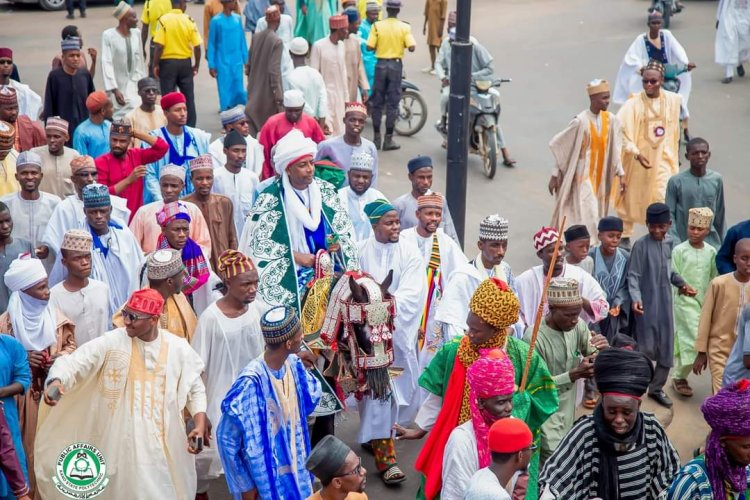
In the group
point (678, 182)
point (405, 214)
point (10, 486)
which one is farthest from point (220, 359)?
point (678, 182)

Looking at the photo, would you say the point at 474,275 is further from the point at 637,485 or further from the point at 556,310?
the point at 637,485

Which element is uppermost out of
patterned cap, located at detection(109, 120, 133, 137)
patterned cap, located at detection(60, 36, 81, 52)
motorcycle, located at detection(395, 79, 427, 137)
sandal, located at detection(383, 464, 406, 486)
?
patterned cap, located at detection(60, 36, 81, 52)

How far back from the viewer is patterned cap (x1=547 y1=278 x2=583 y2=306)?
712 centimetres

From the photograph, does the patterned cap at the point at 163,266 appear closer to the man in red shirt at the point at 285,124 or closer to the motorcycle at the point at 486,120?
the man in red shirt at the point at 285,124

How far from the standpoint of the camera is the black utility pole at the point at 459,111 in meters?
9.05

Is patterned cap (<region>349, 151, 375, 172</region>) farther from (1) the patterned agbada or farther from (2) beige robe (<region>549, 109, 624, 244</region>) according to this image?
(1) the patterned agbada

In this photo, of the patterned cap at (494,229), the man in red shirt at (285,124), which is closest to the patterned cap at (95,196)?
the patterned cap at (494,229)

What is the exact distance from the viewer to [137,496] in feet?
21.3

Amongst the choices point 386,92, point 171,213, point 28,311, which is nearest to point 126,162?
point 171,213

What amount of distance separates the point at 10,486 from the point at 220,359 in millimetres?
1434

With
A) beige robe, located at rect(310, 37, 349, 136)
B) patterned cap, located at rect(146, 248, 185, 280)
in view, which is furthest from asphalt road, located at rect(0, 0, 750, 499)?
patterned cap, located at rect(146, 248, 185, 280)

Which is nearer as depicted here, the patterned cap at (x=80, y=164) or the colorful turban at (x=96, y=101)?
the patterned cap at (x=80, y=164)

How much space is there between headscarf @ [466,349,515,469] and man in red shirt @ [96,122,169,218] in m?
4.54

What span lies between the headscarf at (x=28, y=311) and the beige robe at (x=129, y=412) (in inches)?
22.5
